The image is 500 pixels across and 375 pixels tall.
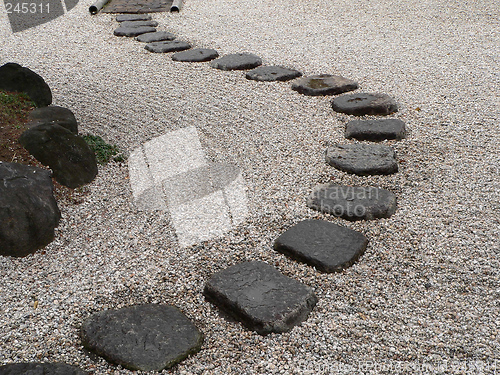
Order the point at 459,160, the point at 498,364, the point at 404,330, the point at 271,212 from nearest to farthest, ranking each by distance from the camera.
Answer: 1. the point at 498,364
2. the point at 404,330
3. the point at 271,212
4. the point at 459,160

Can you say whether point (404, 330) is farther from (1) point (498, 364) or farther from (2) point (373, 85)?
(2) point (373, 85)

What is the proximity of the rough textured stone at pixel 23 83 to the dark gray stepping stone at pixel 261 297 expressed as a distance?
9.92 feet

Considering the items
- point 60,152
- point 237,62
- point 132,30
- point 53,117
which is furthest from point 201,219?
point 132,30

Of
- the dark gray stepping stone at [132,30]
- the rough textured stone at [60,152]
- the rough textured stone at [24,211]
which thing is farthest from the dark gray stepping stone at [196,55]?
the rough textured stone at [24,211]

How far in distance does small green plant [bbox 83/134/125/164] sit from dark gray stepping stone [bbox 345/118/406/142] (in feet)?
6.73

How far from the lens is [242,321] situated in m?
2.46

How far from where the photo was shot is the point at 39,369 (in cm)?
207

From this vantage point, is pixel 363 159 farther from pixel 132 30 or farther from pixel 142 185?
pixel 132 30

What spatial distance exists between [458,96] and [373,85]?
917mm

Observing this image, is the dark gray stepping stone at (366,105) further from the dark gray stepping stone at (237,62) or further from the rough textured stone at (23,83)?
the rough textured stone at (23,83)

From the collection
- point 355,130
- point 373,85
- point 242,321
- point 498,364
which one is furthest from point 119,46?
point 498,364

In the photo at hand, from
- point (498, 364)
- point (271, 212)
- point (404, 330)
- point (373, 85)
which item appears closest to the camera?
point (498, 364)

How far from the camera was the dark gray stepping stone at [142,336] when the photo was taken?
2.20 metres

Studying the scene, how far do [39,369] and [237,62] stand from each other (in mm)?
4944
